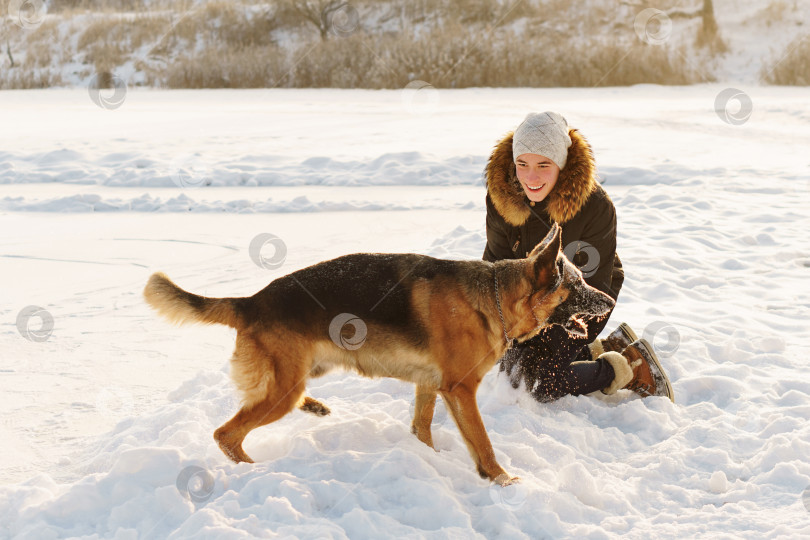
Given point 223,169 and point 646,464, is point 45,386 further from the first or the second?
point 223,169

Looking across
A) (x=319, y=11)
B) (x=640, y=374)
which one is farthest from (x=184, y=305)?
(x=319, y=11)

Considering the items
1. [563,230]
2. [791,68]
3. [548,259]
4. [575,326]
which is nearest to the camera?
[548,259]

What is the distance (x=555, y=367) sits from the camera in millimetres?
4707

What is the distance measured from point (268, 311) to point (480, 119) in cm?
1381

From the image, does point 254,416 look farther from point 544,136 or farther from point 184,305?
point 544,136

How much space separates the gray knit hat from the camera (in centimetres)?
452

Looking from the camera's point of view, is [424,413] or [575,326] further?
[424,413]

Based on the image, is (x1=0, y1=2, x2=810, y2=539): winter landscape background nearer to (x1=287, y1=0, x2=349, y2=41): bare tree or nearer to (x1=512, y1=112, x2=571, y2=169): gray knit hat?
(x1=512, y1=112, x2=571, y2=169): gray knit hat

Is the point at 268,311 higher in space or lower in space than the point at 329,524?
higher

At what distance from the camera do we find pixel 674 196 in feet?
35.6

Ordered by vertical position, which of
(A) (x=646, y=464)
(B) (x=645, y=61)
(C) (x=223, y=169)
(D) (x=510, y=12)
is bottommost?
(A) (x=646, y=464)

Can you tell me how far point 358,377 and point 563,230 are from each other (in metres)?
1.73

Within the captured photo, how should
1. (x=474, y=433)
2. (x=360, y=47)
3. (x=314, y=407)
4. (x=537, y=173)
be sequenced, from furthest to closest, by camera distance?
(x=360, y=47)
(x=537, y=173)
(x=314, y=407)
(x=474, y=433)

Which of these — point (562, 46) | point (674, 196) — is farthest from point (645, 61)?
point (674, 196)
